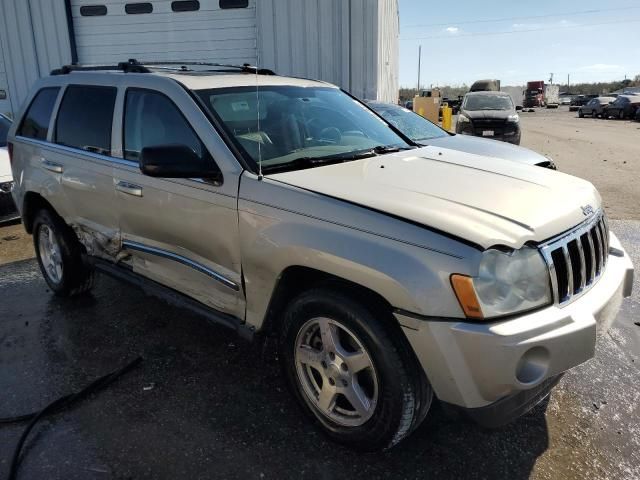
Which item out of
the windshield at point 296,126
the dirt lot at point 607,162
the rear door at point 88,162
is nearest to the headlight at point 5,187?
the rear door at point 88,162

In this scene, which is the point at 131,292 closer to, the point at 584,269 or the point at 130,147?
the point at 130,147

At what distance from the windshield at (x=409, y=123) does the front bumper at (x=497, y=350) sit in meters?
5.23

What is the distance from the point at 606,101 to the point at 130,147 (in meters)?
39.5

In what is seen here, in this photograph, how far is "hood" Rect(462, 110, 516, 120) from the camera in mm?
13508

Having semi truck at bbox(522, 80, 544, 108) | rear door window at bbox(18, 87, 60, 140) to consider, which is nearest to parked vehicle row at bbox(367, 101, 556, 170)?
rear door window at bbox(18, 87, 60, 140)

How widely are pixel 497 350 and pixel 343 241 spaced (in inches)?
30.1

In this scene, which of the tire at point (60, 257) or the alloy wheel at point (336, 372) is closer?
the alloy wheel at point (336, 372)

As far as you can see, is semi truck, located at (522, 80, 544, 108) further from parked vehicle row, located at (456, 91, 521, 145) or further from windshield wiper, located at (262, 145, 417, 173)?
windshield wiper, located at (262, 145, 417, 173)

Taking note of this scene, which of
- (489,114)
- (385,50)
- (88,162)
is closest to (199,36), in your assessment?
(385,50)

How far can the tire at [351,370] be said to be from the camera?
230 cm

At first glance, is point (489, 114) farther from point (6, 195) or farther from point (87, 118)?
point (87, 118)

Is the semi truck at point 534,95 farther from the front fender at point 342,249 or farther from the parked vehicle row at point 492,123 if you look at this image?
the front fender at point 342,249

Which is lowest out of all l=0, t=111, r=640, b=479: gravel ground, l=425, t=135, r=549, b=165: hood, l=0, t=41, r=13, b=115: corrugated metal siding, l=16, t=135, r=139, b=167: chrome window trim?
l=0, t=111, r=640, b=479: gravel ground

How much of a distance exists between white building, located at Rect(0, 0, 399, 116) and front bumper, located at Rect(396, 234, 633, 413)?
696cm
